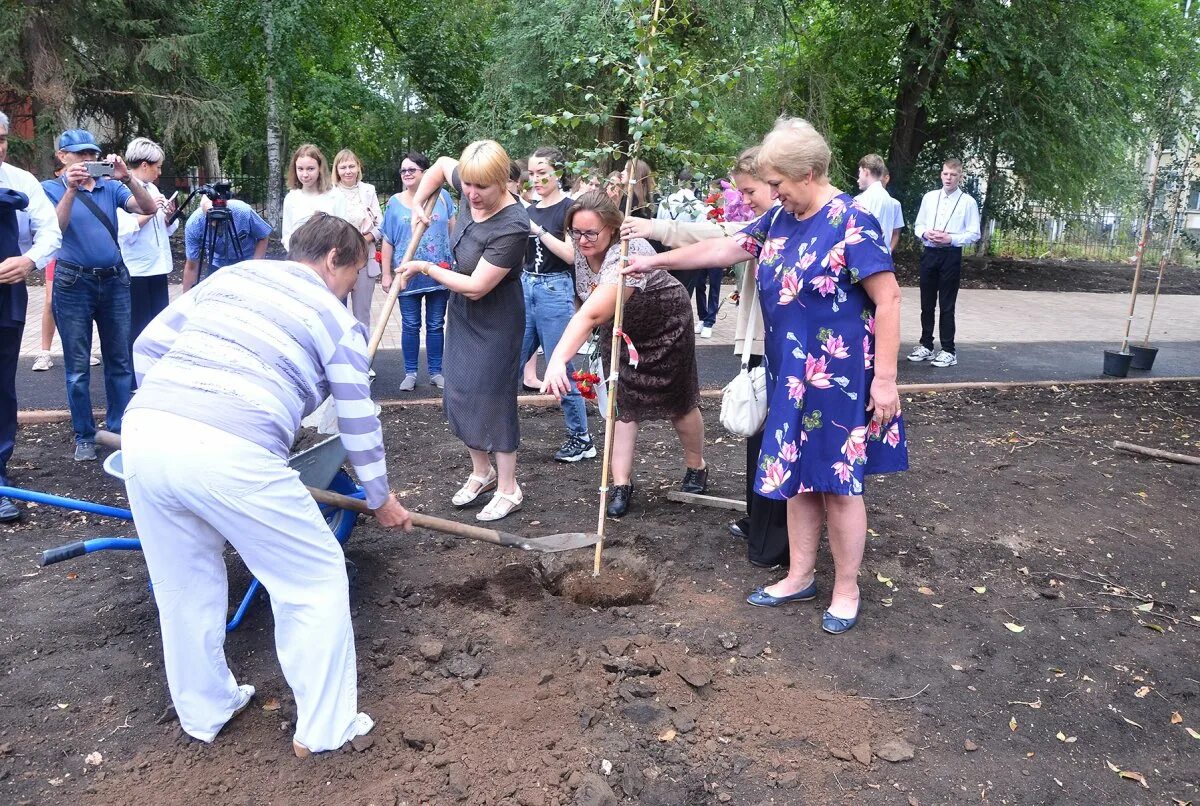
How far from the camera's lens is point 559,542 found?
148 inches

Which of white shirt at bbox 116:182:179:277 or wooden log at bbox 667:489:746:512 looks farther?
white shirt at bbox 116:182:179:277

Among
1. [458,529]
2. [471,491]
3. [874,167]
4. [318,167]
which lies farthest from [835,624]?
[874,167]

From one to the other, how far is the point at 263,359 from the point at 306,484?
1.01m

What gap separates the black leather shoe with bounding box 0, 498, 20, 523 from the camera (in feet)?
14.7

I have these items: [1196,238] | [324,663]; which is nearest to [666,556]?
[324,663]

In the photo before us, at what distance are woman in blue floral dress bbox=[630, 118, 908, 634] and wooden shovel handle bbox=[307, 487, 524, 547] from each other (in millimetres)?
995

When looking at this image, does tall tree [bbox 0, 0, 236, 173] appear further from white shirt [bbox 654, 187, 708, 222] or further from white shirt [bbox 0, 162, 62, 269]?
white shirt [bbox 654, 187, 708, 222]

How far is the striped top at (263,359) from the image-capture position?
2.41 metres

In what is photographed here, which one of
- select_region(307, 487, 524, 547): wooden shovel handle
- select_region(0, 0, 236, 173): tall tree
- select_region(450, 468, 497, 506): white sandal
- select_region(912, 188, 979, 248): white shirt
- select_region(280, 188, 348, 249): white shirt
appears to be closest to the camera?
select_region(307, 487, 524, 547): wooden shovel handle

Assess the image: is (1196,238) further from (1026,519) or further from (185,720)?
(185,720)

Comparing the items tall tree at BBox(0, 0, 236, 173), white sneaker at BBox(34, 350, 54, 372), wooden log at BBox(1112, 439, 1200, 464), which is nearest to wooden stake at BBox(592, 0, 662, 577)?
wooden log at BBox(1112, 439, 1200, 464)

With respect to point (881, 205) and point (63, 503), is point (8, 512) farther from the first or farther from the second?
point (881, 205)

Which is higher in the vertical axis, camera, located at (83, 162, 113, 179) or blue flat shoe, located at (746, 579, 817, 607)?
camera, located at (83, 162, 113, 179)

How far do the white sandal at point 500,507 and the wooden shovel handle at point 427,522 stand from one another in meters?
1.09
